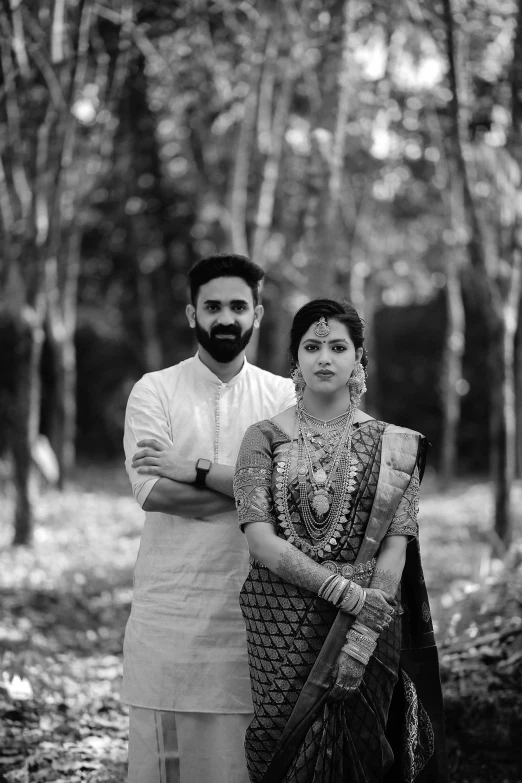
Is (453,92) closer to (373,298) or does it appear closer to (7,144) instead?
(7,144)

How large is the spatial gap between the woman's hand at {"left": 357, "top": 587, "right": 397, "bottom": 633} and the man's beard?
1061 millimetres

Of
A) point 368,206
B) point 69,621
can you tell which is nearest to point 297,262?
point 368,206

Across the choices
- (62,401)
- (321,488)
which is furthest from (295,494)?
(62,401)

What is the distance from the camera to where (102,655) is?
21.1 ft

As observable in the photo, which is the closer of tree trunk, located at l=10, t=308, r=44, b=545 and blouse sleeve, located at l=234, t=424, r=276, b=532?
blouse sleeve, located at l=234, t=424, r=276, b=532

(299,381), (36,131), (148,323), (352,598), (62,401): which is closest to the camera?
(352,598)

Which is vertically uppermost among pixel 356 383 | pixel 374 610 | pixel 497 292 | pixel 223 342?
pixel 497 292

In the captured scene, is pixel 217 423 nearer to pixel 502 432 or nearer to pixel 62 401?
pixel 502 432

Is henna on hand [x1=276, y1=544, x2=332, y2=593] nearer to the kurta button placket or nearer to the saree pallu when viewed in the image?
the saree pallu

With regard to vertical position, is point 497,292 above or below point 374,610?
above

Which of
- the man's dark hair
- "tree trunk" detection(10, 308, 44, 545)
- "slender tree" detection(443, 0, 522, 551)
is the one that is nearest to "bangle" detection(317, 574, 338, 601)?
the man's dark hair

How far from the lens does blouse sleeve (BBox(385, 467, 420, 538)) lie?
9.98ft

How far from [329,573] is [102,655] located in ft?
12.9

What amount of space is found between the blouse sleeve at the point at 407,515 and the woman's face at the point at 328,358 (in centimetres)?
39
